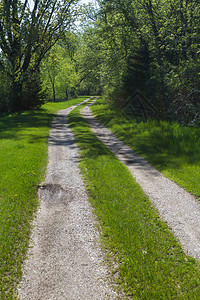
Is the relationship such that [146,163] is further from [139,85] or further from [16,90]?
[16,90]

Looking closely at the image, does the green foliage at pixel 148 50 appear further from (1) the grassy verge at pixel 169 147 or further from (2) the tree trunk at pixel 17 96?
(2) the tree trunk at pixel 17 96

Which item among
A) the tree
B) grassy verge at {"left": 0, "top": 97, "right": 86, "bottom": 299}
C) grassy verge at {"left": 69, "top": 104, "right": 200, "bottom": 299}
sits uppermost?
the tree

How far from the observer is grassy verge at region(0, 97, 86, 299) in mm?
4502

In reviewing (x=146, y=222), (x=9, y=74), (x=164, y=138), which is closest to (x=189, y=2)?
(x=164, y=138)

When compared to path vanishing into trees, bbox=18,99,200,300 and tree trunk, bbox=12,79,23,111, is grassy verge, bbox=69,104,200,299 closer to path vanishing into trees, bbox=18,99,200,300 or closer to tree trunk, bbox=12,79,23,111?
path vanishing into trees, bbox=18,99,200,300

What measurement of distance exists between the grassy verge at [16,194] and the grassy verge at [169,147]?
512cm

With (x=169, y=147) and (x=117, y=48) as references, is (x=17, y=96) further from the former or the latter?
(x=169, y=147)

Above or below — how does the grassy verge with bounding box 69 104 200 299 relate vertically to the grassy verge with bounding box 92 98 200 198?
below

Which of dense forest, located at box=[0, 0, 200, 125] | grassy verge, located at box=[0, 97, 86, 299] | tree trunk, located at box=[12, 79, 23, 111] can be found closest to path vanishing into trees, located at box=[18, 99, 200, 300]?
grassy verge, located at box=[0, 97, 86, 299]

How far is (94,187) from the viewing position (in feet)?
26.4

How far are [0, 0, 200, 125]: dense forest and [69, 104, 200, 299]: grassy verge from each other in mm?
9195

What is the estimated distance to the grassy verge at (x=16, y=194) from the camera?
4.50m

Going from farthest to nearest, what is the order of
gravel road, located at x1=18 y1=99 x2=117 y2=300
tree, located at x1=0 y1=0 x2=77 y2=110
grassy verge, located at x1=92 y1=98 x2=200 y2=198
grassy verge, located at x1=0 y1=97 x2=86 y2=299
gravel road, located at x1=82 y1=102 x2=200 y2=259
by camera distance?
tree, located at x1=0 y1=0 x2=77 y2=110, grassy verge, located at x1=92 y1=98 x2=200 y2=198, gravel road, located at x1=82 y1=102 x2=200 y2=259, grassy verge, located at x1=0 y1=97 x2=86 y2=299, gravel road, located at x1=18 y1=99 x2=117 y2=300

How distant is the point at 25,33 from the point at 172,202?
2445cm
